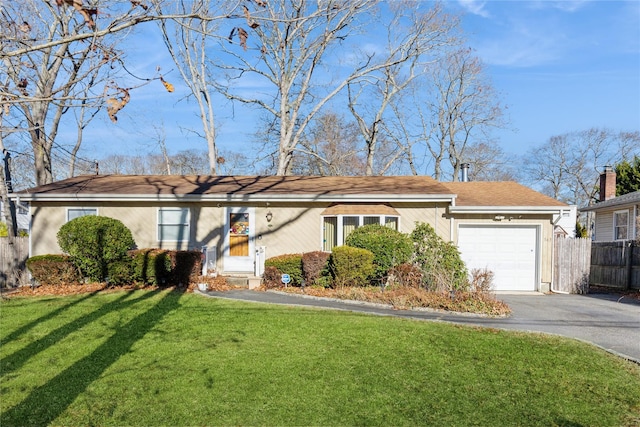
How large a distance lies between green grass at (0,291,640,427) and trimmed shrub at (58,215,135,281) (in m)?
3.74

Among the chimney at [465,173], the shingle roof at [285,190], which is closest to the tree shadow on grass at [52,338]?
the shingle roof at [285,190]

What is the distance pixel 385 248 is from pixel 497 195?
5.80 metres

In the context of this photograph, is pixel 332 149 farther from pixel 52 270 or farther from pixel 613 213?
pixel 52 270

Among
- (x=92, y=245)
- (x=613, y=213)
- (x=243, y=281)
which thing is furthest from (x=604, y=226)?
(x=92, y=245)

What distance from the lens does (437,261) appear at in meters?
11.9

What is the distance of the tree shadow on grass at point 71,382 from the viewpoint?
4.52 metres

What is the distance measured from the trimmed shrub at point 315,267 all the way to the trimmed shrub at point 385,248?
105cm

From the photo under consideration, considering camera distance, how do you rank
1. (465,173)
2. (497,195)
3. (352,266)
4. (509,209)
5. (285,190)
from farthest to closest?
(465,173) < (497,195) < (285,190) < (509,209) < (352,266)

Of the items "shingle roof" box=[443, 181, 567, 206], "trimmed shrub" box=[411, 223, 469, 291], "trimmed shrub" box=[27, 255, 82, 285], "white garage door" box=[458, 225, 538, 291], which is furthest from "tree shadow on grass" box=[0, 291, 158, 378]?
"shingle roof" box=[443, 181, 567, 206]

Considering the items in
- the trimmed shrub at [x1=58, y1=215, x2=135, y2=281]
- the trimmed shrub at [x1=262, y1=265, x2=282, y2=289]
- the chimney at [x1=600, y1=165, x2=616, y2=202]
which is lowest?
the trimmed shrub at [x1=262, y1=265, x2=282, y2=289]

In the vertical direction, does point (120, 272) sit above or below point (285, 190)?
below

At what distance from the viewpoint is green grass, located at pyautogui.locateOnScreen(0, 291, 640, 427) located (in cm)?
460

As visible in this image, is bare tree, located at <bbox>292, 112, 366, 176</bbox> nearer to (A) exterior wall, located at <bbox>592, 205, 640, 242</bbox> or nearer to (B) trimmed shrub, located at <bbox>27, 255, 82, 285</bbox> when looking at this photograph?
(A) exterior wall, located at <bbox>592, 205, 640, 242</bbox>

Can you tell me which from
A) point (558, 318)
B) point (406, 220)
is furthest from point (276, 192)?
point (558, 318)
